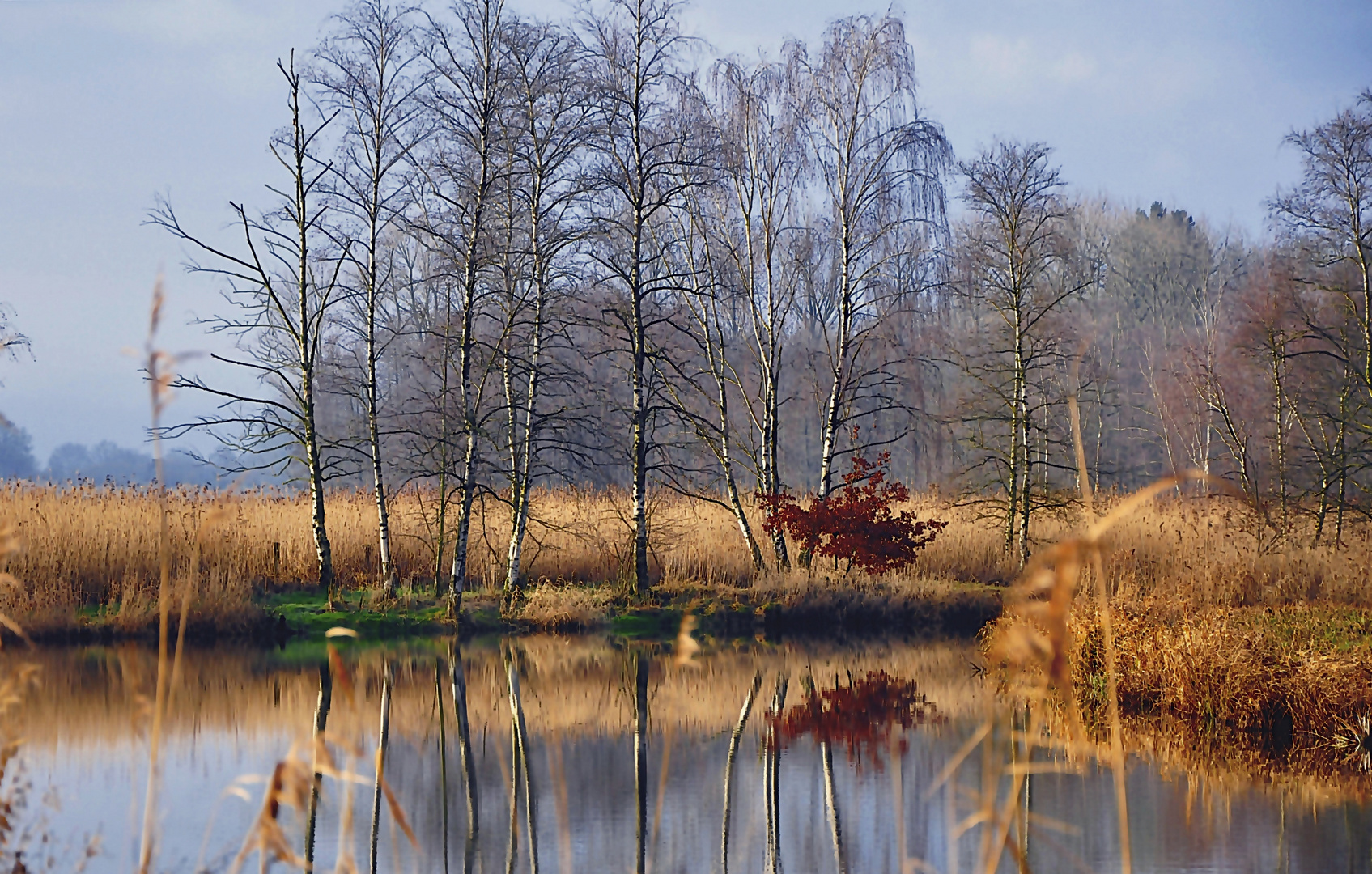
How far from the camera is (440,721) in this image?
1174 cm

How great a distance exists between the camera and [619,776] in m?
9.84

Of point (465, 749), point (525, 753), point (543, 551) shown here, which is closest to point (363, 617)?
point (543, 551)

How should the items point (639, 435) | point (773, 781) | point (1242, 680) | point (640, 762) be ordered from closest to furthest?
1. point (773, 781)
2. point (640, 762)
3. point (1242, 680)
4. point (639, 435)

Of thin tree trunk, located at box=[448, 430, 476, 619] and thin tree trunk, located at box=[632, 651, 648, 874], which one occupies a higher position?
thin tree trunk, located at box=[448, 430, 476, 619]

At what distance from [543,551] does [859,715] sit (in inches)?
348

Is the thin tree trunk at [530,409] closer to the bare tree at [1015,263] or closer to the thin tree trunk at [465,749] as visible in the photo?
the thin tree trunk at [465,749]

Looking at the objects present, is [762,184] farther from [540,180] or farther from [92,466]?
[92,466]

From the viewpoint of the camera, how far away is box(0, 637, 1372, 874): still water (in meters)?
7.46

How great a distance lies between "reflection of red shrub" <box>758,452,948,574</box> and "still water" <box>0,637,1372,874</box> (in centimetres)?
402

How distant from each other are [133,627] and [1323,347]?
2487cm

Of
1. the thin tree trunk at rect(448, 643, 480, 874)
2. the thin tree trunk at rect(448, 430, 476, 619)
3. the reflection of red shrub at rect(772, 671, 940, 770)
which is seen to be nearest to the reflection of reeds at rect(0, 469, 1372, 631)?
the thin tree trunk at rect(448, 430, 476, 619)

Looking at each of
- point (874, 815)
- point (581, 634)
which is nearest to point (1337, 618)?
point (874, 815)

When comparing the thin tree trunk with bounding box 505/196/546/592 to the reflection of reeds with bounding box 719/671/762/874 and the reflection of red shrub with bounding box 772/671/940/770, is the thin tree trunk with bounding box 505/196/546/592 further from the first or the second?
the reflection of red shrub with bounding box 772/671/940/770

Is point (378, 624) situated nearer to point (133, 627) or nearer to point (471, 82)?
point (133, 627)
